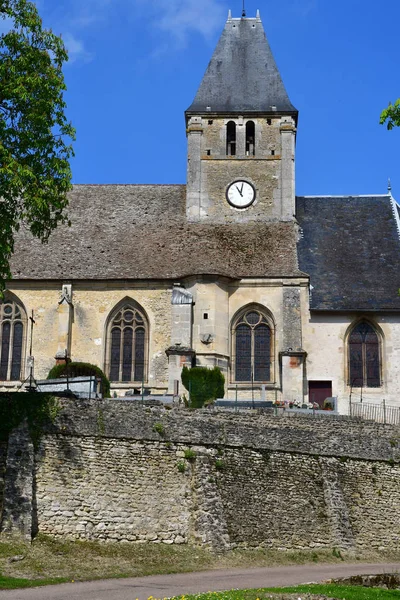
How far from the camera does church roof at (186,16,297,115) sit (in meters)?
42.5

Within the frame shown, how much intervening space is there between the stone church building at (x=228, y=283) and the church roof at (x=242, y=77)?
32 centimetres

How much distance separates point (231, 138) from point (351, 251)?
803cm

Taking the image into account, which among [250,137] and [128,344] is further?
[250,137]

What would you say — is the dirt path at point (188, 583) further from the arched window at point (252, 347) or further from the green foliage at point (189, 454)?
the arched window at point (252, 347)

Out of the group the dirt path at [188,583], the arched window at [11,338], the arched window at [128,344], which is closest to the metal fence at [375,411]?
the arched window at [128,344]

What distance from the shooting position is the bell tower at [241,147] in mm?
40812

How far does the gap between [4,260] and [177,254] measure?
54.4ft

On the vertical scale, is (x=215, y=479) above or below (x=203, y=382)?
below

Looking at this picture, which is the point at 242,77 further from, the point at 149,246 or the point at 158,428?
the point at 158,428

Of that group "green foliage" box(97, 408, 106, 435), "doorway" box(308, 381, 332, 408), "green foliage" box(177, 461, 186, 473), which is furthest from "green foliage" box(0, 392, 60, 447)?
"doorway" box(308, 381, 332, 408)

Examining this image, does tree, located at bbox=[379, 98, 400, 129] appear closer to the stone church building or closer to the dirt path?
the dirt path

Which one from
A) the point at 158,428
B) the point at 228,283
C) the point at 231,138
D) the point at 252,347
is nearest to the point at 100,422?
the point at 158,428

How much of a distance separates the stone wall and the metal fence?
611cm

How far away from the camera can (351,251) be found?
129 ft
